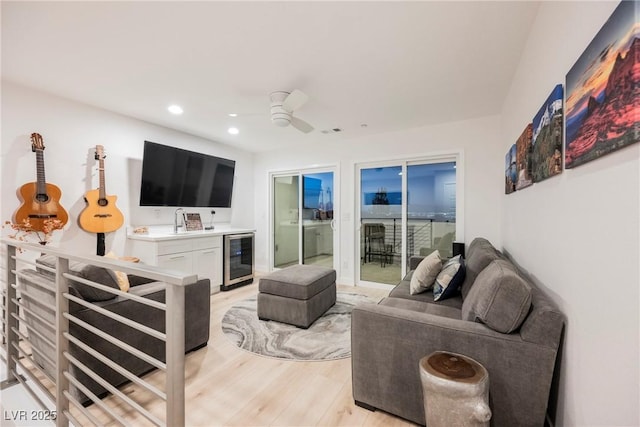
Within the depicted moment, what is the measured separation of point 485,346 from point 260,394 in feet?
4.62

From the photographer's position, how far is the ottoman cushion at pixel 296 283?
2715mm

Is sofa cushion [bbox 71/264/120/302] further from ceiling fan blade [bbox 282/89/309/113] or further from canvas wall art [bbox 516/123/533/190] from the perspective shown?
canvas wall art [bbox 516/123/533/190]

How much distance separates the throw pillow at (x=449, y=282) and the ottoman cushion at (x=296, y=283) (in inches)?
46.2

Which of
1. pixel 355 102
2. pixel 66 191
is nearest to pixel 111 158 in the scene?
pixel 66 191

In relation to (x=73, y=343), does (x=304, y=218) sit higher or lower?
higher

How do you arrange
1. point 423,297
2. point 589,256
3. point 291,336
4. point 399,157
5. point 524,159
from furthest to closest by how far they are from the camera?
point 399,157 < point 291,336 < point 423,297 < point 524,159 < point 589,256

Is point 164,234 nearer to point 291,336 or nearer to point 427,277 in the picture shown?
point 291,336

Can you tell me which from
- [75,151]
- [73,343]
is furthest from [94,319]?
[75,151]

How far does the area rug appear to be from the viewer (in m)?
2.29

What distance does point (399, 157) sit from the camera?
156 inches

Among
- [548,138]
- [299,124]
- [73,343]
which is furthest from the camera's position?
[299,124]

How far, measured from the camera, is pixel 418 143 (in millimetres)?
3852

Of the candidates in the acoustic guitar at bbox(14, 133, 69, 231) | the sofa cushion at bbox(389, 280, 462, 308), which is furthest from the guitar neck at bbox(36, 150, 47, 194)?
the sofa cushion at bbox(389, 280, 462, 308)

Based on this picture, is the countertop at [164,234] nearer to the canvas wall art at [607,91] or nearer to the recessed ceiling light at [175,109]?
the recessed ceiling light at [175,109]
